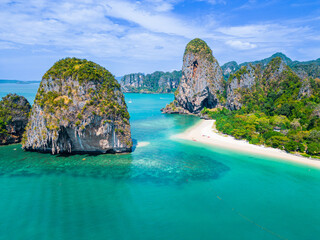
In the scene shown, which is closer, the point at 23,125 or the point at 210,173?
the point at 210,173

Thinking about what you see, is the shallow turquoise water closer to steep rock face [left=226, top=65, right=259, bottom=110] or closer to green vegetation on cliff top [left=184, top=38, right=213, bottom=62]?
steep rock face [left=226, top=65, right=259, bottom=110]

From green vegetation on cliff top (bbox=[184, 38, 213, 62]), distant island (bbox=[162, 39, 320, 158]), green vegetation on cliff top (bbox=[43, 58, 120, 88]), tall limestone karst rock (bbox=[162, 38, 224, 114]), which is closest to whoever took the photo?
green vegetation on cliff top (bbox=[43, 58, 120, 88])

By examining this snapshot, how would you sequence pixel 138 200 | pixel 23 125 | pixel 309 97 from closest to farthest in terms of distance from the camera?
pixel 138 200, pixel 23 125, pixel 309 97

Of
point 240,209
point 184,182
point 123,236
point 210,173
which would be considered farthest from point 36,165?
point 240,209

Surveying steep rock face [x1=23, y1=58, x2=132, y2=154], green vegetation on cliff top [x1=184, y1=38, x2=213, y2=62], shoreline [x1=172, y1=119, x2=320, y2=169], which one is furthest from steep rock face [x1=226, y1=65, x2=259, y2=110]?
steep rock face [x1=23, y1=58, x2=132, y2=154]

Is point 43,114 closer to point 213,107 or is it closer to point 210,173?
point 210,173

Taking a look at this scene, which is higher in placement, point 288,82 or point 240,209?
point 288,82

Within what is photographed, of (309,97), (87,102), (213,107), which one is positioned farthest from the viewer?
(213,107)

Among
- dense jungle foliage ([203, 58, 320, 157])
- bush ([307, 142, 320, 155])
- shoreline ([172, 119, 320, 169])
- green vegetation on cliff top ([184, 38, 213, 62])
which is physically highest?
green vegetation on cliff top ([184, 38, 213, 62])
